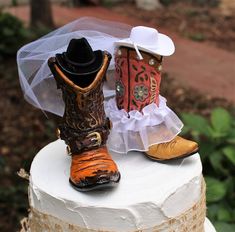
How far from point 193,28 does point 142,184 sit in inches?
154

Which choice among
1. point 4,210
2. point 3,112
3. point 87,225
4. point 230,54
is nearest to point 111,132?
point 87,225

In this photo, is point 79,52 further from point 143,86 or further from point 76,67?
point 143,86

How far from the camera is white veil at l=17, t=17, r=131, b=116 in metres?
1.32

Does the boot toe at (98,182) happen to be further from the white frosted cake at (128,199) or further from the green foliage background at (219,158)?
the green foliage background at (219,158)

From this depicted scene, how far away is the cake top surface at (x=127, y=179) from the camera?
1.16 m

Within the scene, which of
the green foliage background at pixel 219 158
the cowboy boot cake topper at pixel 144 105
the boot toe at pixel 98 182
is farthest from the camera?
the green foliage background at pixel 219 158

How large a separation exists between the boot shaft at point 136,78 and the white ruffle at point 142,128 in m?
0.02

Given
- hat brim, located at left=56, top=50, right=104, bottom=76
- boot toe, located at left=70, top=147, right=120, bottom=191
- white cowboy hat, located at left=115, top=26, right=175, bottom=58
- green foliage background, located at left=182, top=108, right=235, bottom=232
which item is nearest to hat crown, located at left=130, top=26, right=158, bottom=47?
white cowboy hat, located at left=115, top=26, right=175, bottom=58

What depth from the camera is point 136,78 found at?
1253 millimetres

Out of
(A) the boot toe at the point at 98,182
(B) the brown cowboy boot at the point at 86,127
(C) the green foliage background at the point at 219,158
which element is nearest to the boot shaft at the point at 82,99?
(B) the brown cowboy boot at the point at 86,127

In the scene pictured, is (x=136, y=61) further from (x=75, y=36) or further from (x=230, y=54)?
(x=230, y=54)

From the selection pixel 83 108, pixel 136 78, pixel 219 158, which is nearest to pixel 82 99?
pixel 83 108

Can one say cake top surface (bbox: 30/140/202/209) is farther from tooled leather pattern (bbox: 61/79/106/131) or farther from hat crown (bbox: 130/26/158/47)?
hat crown (bbox: 130/26/158/47)

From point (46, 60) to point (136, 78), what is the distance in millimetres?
220
